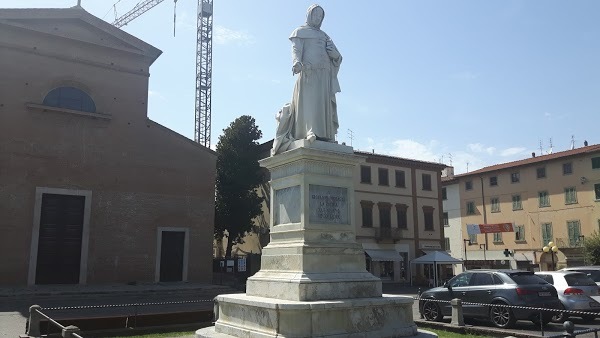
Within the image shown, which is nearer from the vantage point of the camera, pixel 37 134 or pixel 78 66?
pixel 37 134

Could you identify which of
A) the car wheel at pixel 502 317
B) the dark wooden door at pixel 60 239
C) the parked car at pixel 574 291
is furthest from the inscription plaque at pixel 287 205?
the dark wooden door at pixel 60 239

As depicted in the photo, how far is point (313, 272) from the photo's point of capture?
7742 mm

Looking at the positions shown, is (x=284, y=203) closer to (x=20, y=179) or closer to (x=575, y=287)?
(x=575, y=287)

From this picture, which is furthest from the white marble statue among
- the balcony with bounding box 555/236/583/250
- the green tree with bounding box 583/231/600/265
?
the balcony with bounding box 555/236/583/250

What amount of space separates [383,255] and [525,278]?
2594 cm

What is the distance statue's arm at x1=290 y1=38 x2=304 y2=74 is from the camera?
908cm

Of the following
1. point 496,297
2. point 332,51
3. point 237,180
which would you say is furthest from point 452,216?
point 332,51

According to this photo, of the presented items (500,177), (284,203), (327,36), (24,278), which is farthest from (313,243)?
(500,177)

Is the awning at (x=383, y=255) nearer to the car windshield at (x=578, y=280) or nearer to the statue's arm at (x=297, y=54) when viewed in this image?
the car windshield at (x=578, y=280)

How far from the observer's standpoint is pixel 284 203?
28.3ft

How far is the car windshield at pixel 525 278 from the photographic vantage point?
491 inches

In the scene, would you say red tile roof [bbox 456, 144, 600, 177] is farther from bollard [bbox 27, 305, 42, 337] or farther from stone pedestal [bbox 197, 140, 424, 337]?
bollard [bbox 27, 305, 42, 337]

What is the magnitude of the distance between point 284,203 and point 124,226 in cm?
2106

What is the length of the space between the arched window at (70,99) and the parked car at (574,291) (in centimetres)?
2414
